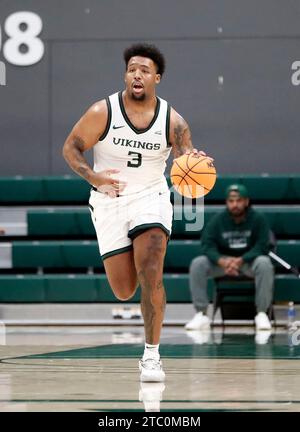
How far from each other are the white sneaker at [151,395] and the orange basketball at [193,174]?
117 cm

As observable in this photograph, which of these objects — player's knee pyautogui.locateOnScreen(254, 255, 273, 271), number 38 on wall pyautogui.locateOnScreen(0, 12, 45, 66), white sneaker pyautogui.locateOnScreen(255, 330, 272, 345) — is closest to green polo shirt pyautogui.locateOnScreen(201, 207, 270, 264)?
player's knee pyautogui.locateOnScreen(254, 255, 273, 271)

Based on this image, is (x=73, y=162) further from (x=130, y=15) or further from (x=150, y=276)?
(x=130, y=15)

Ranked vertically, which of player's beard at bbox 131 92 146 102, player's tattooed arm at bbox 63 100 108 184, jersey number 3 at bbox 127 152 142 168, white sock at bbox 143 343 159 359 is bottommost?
white sock at bbox 143 343 159 359

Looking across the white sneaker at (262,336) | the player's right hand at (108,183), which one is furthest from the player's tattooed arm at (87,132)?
the white sneaker at (262,336)

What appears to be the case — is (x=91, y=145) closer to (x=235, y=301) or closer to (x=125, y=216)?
(x=125, y=216)

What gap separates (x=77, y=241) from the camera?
11945 mm

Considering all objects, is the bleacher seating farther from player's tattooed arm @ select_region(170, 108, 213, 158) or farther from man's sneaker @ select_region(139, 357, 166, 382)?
man's sneaker @ select_region(139, 357, 166, 382)

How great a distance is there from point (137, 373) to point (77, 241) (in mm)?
6233

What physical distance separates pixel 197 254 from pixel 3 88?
3.50 meters

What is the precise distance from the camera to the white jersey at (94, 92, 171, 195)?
222 inches

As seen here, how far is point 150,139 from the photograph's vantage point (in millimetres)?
5648

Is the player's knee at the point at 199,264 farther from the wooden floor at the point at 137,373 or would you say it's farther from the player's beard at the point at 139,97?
the player's beard at the point at 139,97
